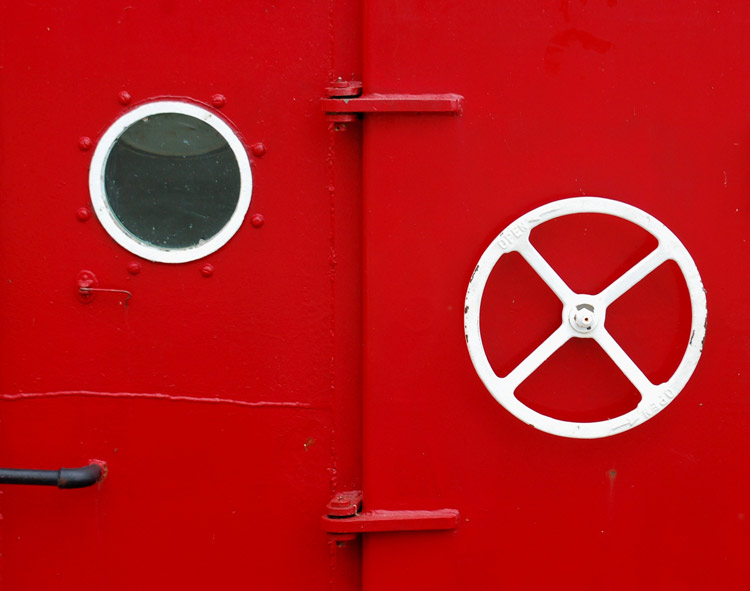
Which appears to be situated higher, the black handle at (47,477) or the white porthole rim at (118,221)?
the white porthole rim at (118,221)

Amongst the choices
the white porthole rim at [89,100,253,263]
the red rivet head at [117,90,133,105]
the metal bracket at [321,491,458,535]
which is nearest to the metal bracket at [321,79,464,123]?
the white porthole rim at [89,100,253,263]

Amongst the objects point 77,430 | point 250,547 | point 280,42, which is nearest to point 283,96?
point 280,42

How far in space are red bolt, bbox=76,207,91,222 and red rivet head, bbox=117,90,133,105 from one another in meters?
0.20

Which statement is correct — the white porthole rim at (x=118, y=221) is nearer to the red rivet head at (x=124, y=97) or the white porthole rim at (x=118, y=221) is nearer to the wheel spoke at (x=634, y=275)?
the red rivet head at (x=124, y=97)

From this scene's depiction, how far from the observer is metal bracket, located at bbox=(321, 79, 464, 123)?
4.66 ft

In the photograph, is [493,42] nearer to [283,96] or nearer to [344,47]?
[344,47]

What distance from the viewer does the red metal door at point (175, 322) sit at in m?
1.47

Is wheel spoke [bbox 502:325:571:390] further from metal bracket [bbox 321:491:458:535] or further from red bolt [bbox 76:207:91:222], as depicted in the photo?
red bolt [bbox 76:207:91:222]

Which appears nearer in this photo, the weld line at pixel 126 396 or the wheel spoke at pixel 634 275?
the wheel spoke at pixel 634 275

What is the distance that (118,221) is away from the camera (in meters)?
1.49

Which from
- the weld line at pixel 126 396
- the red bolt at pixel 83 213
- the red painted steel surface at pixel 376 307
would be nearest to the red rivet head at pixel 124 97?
the red painted steel surface at pixel 376 307

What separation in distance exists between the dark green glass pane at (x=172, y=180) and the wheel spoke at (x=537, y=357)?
1.88 feet

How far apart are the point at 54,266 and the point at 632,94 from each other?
1063 mm

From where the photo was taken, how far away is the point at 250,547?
1534mm
